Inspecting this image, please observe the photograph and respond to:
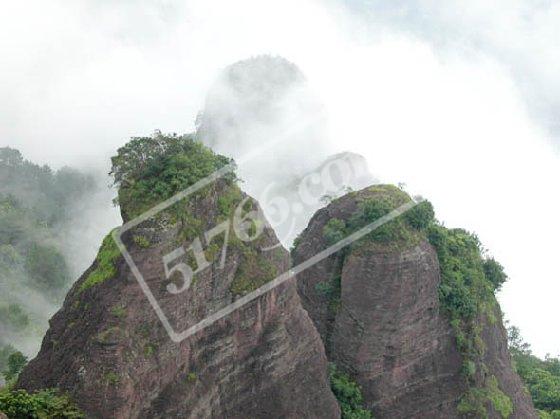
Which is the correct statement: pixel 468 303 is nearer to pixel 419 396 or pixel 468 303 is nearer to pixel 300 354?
pixel 419 396

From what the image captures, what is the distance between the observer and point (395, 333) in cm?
2973

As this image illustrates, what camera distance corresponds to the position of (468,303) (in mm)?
31438

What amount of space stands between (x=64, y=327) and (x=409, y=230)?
17.8m

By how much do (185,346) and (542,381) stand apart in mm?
38353

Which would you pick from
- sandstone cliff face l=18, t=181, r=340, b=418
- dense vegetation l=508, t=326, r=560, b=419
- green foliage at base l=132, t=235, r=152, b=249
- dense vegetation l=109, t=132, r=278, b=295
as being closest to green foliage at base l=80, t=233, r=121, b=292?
dense vegetation l=109, t=132, r=278, b=295

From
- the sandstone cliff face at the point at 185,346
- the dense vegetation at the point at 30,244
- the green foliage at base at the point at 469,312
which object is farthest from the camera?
the dense vegetation at the point at 30,244

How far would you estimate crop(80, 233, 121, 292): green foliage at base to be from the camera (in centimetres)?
2061

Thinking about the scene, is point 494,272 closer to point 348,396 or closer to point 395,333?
point 395,333

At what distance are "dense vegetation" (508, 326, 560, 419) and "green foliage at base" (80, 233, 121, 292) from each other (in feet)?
102

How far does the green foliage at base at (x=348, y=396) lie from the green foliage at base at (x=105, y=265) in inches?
518

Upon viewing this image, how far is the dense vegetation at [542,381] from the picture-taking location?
46.5 meters

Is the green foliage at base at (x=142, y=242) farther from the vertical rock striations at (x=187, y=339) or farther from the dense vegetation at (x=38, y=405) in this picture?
the dense vegetation at (x=38, y=405)

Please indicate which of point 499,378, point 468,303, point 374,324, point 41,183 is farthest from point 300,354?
point 41,183

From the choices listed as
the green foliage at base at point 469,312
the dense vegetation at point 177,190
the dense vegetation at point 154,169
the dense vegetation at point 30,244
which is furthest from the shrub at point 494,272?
the dense vegetation at point 30,244
